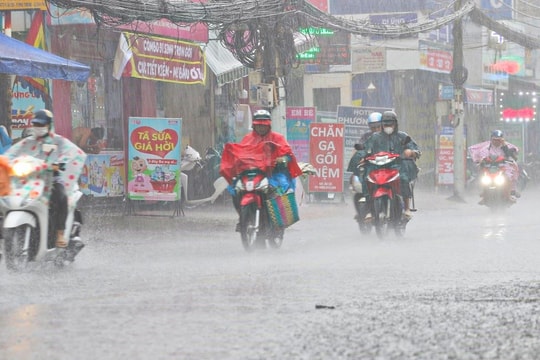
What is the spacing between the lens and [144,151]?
Result: 65.8ft

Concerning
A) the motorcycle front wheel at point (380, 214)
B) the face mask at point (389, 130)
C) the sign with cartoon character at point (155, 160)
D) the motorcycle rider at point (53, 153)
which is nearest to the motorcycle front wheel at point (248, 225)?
the motorcycle front wheel at point (380, 214)

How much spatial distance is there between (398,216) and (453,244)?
4.18 ft

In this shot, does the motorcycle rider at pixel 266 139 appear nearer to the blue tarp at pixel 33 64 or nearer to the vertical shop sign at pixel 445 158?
the blue tarp at pixel 33 64

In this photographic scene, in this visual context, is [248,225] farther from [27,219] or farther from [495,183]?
[495,183]

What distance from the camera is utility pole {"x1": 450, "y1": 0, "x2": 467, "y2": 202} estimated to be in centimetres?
3086

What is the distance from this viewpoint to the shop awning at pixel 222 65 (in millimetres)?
27125

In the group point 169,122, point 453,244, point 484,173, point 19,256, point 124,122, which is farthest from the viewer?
point 124,122

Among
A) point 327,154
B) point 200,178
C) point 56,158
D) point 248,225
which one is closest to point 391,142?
point 248,225

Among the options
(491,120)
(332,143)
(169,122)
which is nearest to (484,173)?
(332,143)

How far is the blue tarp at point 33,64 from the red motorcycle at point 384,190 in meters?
4.84

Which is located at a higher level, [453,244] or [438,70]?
[438,70]

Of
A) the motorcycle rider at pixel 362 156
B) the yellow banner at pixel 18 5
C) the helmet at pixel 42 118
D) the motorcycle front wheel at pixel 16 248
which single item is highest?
the yellow banner at pixel 18 5

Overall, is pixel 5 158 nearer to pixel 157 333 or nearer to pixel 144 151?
pixel 157 333

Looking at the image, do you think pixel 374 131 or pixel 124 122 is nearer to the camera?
pixel 374 131
